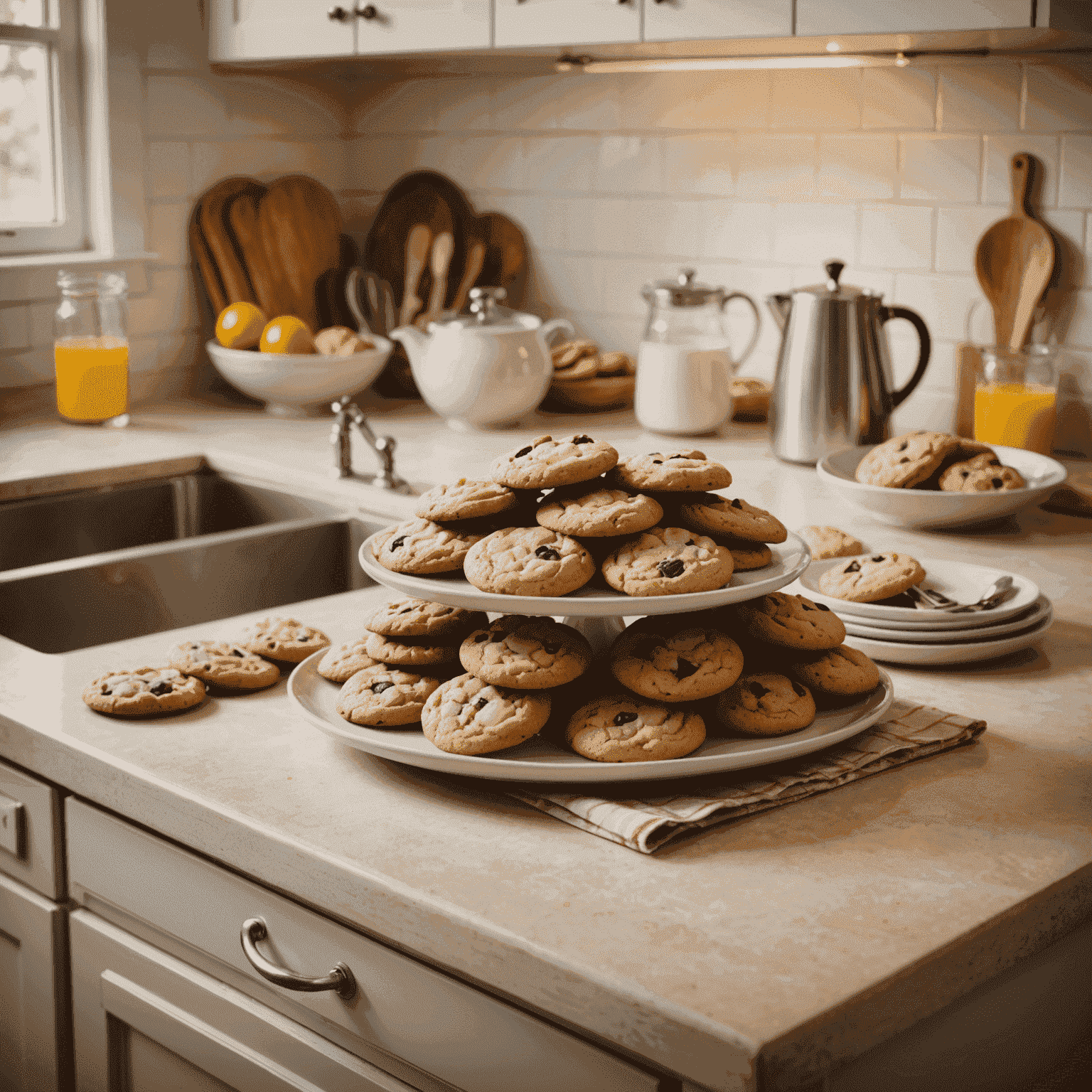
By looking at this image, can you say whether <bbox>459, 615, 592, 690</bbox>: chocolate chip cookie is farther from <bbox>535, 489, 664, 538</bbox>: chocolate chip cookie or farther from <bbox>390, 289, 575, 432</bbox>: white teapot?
<bbox>390, 289, 575, 432</bbox>: white teapot

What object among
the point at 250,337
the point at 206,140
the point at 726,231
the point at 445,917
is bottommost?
the point at 445,917

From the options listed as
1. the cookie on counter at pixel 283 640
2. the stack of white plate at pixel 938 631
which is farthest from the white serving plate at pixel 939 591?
the cookie on counter at pixel 283 640

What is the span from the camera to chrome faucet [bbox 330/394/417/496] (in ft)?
6.53

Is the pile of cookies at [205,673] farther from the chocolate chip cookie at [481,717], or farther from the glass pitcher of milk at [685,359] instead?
the glass pitcher of milk at [685,359]

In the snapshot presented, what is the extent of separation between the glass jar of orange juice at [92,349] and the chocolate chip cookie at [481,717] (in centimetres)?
160

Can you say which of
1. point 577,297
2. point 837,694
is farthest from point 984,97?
point 837,694

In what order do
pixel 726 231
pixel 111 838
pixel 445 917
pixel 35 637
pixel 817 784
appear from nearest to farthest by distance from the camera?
pixel 445 917
pixel 817 784
pixel 111 838
pixel 35 637
pixel 726 231

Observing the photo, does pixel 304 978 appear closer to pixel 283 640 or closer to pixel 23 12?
pixel 283 640

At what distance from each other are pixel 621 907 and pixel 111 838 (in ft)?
1.62

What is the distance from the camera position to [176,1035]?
3.67ft

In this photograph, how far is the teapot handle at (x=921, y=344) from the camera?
201 centimetres

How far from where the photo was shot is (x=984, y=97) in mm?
2117

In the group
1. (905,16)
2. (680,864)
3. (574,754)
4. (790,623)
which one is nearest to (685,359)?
(905,16)

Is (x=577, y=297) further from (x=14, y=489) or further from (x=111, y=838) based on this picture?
(x=111, y=838)
